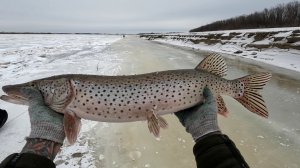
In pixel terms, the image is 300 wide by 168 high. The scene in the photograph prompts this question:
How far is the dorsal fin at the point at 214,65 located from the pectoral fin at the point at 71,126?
1358mm

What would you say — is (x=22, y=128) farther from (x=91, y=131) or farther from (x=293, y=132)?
(x=293, y=132)

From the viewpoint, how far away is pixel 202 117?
2627 millimetres

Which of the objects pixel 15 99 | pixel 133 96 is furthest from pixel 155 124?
pixel 15 99

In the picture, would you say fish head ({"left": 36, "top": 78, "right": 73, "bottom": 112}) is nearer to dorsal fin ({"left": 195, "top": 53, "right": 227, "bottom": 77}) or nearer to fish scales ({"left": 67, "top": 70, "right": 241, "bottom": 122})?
fish scales ({"left": 67, "top": 70, "right": 241, "bottom": 122})

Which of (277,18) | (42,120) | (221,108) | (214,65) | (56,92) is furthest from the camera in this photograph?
(277,18)

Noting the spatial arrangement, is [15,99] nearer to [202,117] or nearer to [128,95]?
[128,95]

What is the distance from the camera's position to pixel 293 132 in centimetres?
448

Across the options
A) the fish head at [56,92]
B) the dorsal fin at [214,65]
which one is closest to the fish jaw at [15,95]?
the fish head at [56,92]

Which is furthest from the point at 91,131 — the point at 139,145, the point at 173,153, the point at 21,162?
the point at 21,162

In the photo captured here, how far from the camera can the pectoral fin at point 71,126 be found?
2.57 meters

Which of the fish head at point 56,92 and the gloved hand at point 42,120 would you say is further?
the fish head at point 56,92

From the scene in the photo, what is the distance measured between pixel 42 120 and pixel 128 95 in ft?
2.67

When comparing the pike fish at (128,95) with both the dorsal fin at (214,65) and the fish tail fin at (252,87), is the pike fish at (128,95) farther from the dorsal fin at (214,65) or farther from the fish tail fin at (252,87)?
the dorsal fin at (214,65)

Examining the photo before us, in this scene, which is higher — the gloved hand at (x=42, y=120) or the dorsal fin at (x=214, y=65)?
the dorsal fin at (x=214, y=65)
